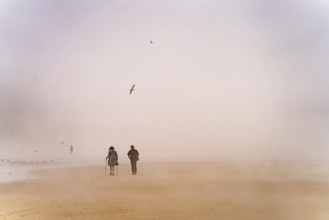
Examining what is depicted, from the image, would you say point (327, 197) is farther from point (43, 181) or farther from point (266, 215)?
point (43, 181)

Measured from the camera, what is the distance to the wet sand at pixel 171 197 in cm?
1310

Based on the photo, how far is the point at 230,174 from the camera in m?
23.4

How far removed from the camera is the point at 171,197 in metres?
15.7

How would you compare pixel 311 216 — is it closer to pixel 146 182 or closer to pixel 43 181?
pixel 146 182

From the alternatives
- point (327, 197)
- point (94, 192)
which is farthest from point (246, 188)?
point (94, 192)

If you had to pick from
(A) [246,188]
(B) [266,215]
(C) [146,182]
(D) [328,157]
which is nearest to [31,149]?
(D) [328,157]

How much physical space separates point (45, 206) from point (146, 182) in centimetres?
616

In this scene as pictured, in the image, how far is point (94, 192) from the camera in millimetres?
16891

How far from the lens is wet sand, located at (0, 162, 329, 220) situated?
13102 mm

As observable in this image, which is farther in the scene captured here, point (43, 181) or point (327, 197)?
point (43, 181)

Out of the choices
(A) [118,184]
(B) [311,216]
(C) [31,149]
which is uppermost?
(C) [31,149]

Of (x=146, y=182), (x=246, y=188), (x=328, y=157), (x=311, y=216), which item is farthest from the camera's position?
(x=328, y=157)

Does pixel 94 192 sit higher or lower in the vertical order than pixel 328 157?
lower

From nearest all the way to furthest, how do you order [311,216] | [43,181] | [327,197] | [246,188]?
[311,216] → [327,197] → [246,188] → [43,181]
